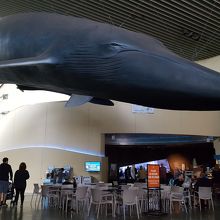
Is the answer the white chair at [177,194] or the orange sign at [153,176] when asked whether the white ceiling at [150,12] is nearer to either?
the orange sign at [153,176]

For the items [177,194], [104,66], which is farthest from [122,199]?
[104,66]

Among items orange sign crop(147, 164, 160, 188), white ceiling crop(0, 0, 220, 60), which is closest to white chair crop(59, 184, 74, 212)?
orange sign crop(147, 164, 160, 188)

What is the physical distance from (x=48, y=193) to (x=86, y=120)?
449cm

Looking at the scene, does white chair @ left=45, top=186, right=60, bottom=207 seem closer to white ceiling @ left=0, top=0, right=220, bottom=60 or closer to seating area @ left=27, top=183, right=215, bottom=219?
seating area @ left=27, top=183, right=215, bottom=219

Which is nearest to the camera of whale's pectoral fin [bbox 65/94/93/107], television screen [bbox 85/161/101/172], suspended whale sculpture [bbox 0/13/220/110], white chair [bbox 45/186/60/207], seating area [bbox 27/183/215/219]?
suspended whale sculpture [bbox 0/13/220/110]

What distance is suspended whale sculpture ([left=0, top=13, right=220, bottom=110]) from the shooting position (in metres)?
1.32

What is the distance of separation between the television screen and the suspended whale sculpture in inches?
444

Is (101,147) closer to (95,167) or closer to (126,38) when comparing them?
(95,167)

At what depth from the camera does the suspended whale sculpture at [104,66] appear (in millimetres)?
1318

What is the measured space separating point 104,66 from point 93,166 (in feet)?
38.1

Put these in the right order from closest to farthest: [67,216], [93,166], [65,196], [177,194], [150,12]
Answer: [67,216]
[177,194]
[65,196]
[150,12]
[93,166]

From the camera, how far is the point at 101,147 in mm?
13078

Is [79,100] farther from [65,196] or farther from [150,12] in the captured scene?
[150,12]

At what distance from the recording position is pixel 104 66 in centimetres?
140
